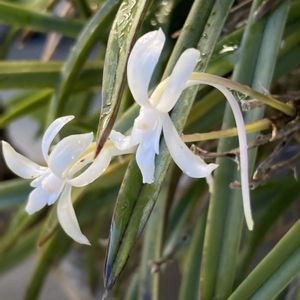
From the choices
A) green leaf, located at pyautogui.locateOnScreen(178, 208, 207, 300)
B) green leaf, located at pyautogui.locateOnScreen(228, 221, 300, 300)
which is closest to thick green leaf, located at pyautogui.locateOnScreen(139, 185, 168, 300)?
green leaf, located at pyautogui.locateOnScreen(178, 208, 207, 300)

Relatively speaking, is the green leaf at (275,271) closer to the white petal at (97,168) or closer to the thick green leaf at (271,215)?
the white petal at (97,168)

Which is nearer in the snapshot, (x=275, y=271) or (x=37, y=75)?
(x=275, y=271)

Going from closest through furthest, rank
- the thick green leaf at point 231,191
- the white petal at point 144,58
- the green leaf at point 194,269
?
the white petal at point 144,58 < the thick green leaf at point 231,191 < the green leaf at point 194,269

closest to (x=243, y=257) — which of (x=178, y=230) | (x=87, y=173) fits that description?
(x=178, y=230)

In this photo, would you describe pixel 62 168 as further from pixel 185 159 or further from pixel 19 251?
pixel 19 251

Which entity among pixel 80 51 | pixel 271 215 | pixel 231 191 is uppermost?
pixel 80 51

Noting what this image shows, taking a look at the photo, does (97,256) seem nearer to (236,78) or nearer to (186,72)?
(236,78)

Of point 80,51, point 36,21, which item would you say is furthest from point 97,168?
point 36,21

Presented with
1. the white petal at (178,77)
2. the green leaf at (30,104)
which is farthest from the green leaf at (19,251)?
the white petal at (178,77)

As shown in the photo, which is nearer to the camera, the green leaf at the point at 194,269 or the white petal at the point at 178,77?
the white petal at the point at 178,77
